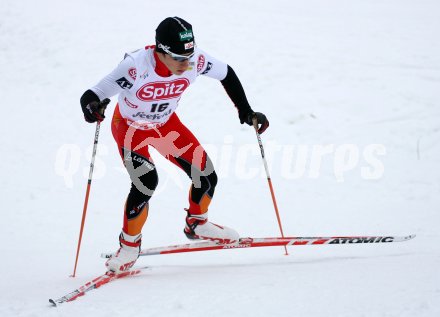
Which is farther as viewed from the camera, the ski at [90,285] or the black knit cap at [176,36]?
the black knit cap at [176,36]

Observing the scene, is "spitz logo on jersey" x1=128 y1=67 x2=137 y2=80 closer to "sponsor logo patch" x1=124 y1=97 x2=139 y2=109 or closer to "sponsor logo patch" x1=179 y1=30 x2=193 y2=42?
"sponsor logo patch" x1=124 y1=97 x2=139 y2=109

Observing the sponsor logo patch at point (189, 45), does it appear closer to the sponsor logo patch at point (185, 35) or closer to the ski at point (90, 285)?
the sponsor logo patch at point (185, 35)

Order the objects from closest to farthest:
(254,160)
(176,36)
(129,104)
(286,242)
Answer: (176,36) → (129,104) → (286,242) → (254,160)

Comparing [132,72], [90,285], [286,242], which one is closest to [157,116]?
[132,72]

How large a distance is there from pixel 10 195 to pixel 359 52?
783cm

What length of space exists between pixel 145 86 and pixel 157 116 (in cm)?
39

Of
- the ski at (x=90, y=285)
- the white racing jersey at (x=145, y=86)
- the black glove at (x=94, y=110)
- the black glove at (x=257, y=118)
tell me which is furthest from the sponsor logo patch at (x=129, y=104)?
the ski at (x=90, y=285)

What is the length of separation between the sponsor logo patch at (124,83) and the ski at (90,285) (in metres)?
1.67

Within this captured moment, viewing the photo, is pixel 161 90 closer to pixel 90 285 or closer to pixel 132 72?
pixel 132 72

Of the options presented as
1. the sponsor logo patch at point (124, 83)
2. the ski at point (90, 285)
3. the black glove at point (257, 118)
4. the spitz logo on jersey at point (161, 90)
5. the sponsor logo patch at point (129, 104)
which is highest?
the sponsor logo patch at point (124, 83)

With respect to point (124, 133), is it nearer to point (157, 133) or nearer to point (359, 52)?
point (157, 133)

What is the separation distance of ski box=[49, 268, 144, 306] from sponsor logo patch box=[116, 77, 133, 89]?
1.67m

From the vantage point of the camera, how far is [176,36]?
422 cm

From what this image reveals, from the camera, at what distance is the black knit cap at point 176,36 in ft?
13.9
